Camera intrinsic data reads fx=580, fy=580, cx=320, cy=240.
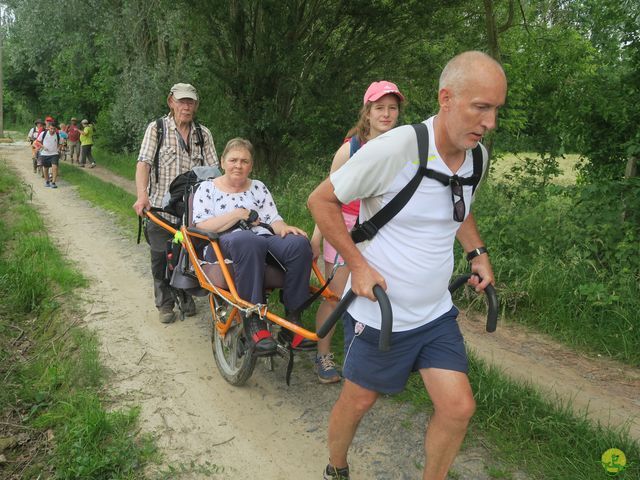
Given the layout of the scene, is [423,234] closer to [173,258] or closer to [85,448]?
[85,448]

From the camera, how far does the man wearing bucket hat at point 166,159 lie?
5.23 meters

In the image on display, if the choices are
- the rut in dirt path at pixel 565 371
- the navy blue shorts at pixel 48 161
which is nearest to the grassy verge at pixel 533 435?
the rut in dirt path at pixel 565 371

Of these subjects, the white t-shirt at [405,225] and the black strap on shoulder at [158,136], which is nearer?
the white t-shirt at [405,225]

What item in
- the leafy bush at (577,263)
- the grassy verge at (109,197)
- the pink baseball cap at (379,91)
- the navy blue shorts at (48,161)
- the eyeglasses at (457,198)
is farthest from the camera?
the navy blue shorts at (48,161)

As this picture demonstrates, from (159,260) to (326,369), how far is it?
220 centimetres

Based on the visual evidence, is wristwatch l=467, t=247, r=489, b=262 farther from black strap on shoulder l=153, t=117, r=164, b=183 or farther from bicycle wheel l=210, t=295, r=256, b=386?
black strap on shoulder l=153, t=117, r=164, b=183

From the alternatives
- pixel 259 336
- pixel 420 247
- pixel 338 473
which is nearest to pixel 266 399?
pixel 259 336

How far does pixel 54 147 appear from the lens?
15742 millimetres

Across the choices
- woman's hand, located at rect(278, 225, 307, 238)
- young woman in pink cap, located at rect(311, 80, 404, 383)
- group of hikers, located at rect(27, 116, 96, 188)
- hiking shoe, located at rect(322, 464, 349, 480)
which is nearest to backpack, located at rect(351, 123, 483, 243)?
hiking shoe, located at rect(322, 464, 349, 480)

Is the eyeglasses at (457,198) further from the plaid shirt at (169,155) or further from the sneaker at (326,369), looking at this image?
the plaid shirt at (169,155)

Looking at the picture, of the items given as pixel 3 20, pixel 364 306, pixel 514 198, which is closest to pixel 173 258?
pixel 364 306

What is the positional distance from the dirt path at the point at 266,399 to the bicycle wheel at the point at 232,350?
104 millimetres

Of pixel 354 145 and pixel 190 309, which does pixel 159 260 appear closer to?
pixel 190 309

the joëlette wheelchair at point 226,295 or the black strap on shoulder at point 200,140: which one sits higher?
the black strap on shoulder at point 200,140
